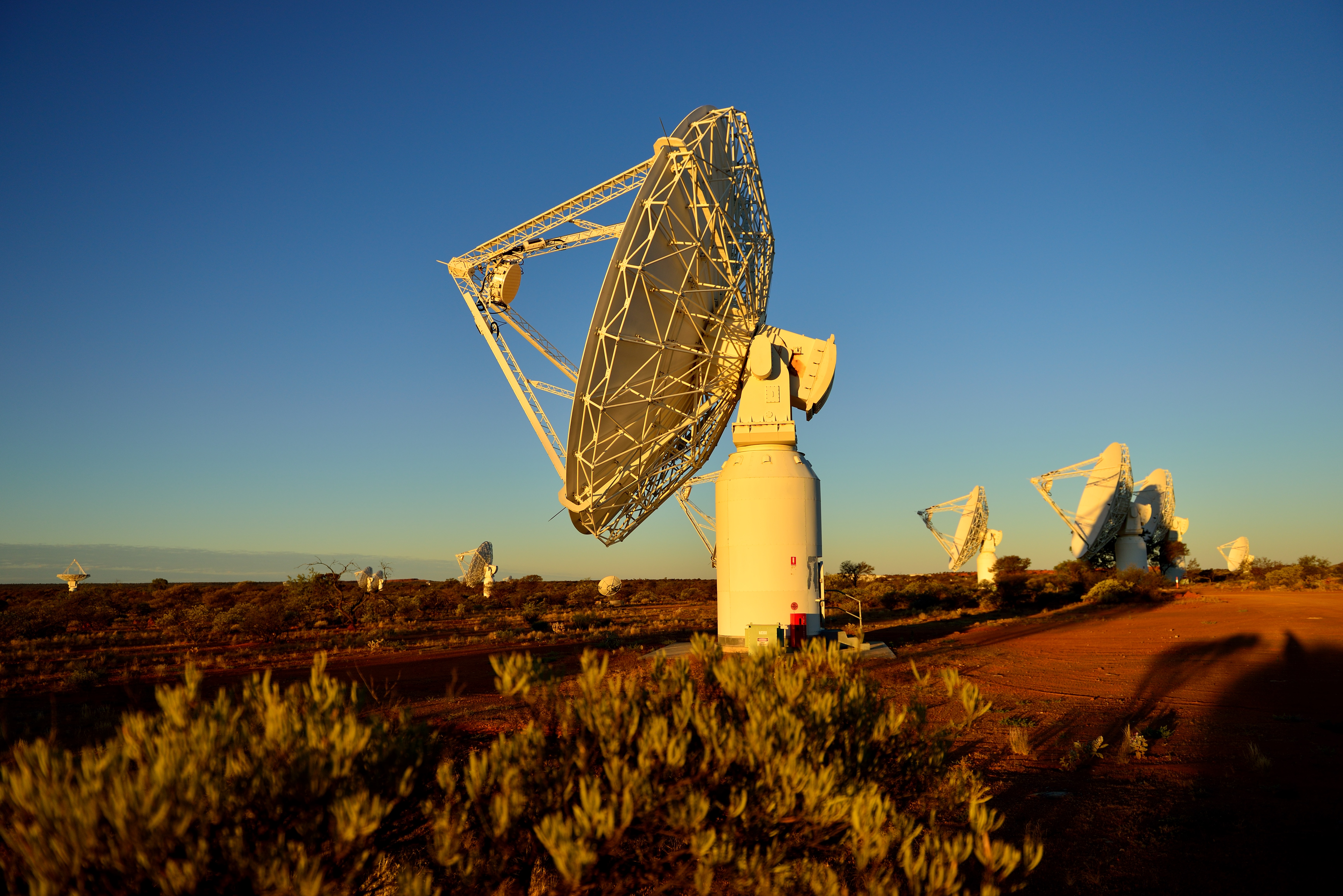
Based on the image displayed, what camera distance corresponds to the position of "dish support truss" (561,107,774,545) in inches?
578

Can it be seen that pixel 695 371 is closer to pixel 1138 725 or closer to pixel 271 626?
pixel 1138 725

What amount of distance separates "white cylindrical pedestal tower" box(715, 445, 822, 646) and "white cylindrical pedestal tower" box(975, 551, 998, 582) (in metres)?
35.7

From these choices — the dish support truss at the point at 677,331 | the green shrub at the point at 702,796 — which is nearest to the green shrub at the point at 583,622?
the dish support truss at the point at 677,331

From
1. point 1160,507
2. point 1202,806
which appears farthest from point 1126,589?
point 1202,806

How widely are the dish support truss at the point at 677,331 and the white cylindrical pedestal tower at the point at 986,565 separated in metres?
36.4

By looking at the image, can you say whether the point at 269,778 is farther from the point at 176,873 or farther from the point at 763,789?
the point at 763,789

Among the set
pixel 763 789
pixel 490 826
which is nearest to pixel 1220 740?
pixel 763 789

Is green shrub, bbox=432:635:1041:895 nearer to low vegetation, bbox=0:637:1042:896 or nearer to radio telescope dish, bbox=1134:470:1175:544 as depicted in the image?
low vegetation, bbox=0:637:1042:896

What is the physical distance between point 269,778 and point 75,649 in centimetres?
2820

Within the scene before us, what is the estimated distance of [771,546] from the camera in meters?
18.2

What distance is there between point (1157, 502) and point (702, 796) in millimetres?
61800

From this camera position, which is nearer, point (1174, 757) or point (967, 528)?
point (1174, 757)

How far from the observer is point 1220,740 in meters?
10.1

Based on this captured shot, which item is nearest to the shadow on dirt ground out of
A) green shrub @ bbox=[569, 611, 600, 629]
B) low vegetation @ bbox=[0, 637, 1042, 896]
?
low vegetation @ bbox=[0, 637, 1042, 896]
